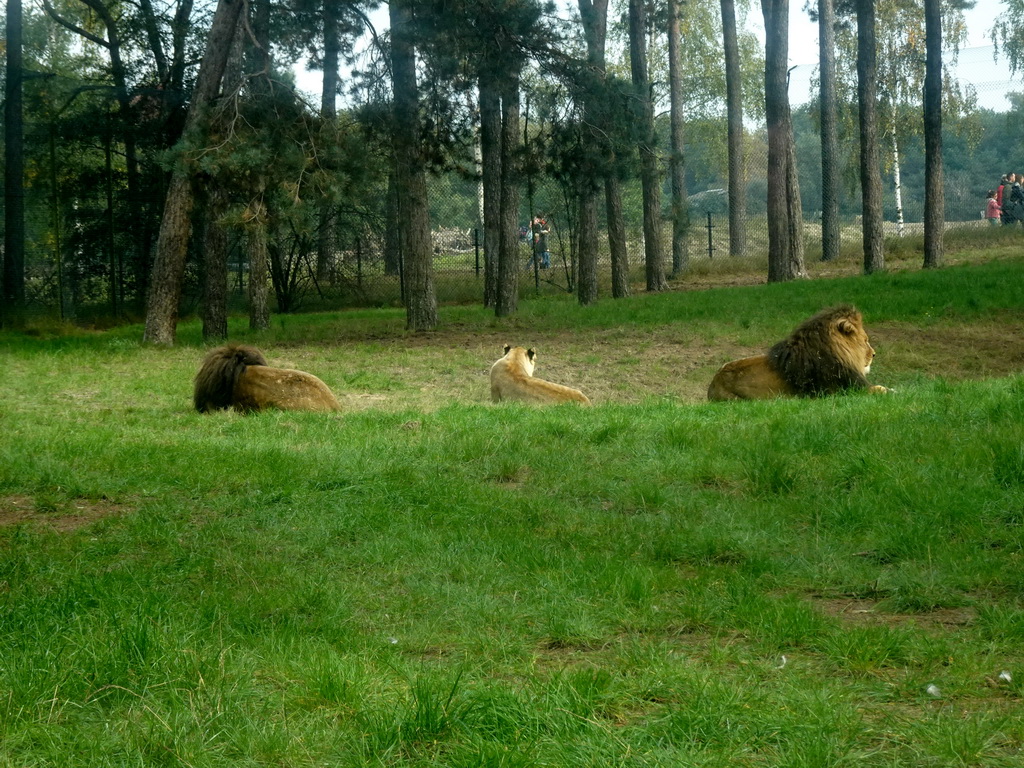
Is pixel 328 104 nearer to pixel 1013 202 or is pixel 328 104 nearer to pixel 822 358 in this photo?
pixel 822 358

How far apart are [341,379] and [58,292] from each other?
482 inches

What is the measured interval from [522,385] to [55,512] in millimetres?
5904

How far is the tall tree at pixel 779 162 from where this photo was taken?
25.7 meters

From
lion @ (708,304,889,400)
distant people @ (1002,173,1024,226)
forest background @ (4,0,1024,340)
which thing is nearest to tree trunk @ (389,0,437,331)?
forest background @ (4,0,1024,340)

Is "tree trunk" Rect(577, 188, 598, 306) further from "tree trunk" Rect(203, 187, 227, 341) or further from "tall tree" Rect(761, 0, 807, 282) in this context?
"tree trunk" Rect(203, 187, 227, 341)

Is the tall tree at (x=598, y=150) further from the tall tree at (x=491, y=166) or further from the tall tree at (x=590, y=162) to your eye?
the tall tree at (x=491, y=166)

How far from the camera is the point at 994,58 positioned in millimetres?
29078

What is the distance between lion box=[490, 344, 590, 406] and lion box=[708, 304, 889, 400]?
1.66 meters

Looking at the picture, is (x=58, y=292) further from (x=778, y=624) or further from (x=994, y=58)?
(x=994, y=58)

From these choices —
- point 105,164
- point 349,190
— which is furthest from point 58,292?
point 349,190

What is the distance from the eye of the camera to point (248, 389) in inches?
435

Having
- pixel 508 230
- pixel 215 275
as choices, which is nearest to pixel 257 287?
pixel 215 275

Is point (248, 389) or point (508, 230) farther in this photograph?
point (508, 230)

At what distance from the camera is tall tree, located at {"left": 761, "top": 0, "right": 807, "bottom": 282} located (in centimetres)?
2566
